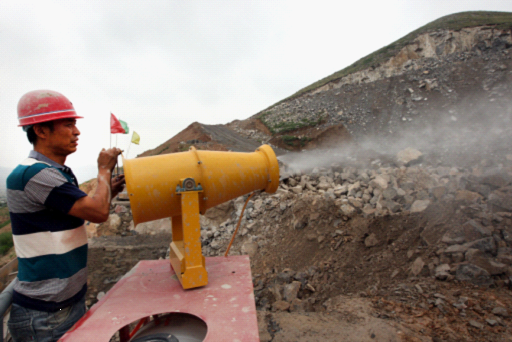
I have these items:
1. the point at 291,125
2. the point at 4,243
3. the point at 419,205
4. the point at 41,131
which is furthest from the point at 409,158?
the point at 291,125

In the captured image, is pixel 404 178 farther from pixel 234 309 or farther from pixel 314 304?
pixel 234 309

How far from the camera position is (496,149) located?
7.71 meters

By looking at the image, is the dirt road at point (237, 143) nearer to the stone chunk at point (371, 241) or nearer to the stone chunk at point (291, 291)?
the stone chunk at point (371, 241)

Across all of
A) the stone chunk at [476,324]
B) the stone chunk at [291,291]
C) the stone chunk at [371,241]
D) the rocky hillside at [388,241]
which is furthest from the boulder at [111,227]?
the stone chunk at [476,324]

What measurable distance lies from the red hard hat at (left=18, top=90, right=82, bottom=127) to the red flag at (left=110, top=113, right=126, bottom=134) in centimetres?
118

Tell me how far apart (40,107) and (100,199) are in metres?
0.64

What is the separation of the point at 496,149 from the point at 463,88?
11089mm

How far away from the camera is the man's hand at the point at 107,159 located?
204 centimetres

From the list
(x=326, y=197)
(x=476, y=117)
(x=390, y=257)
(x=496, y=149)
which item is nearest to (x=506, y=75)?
(x=476, y=117)

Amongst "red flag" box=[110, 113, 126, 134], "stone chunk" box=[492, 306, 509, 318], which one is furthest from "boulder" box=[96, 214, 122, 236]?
"stone chunk" box=[492, 306, 509, 318]

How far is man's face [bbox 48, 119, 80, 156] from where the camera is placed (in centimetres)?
185

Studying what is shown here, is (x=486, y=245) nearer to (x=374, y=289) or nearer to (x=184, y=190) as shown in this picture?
(x=374, y=289)

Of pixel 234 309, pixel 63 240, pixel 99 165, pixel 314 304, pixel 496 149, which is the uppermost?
pixel 99 165

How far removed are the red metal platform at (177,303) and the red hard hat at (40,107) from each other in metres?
1.21
